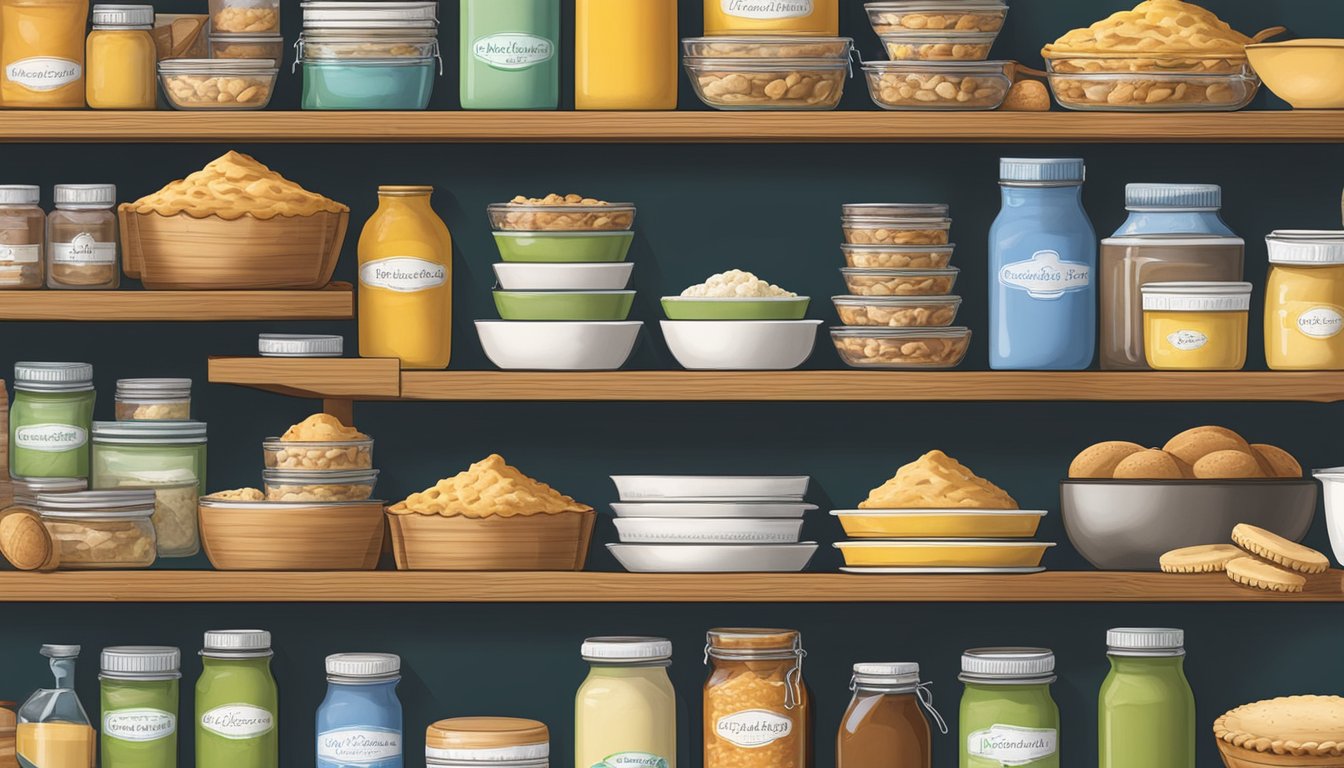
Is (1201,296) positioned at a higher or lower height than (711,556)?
higher

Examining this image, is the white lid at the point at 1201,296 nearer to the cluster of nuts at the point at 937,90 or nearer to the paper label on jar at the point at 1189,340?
the paper label on jar at the point at 1189,340

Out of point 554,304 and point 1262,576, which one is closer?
point 1262,576

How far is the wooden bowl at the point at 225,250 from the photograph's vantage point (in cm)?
233

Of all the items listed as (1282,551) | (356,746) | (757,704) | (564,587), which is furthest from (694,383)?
(1282,551)

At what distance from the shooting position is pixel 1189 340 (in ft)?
7.64

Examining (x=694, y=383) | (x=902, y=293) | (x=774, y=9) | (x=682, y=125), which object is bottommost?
(x=694, y=383)

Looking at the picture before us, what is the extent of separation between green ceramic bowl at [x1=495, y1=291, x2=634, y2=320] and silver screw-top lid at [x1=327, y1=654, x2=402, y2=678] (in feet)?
1.45

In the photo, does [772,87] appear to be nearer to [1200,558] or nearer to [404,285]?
[404,285]

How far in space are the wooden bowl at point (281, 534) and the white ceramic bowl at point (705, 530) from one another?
0.32 m

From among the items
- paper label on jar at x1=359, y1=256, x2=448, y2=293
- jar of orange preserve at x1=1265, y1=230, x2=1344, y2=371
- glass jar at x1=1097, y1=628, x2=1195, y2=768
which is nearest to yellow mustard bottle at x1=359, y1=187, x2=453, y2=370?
paper label on jar at x1=359, y1=256, x2=448, y2=293

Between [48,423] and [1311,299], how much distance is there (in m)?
1.53

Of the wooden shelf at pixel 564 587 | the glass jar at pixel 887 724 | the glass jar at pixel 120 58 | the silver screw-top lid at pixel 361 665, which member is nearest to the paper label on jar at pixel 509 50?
the glass jar at pixel 120 58

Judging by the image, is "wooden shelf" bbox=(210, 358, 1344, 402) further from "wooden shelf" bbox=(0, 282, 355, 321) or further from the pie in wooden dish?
the pie in wooden dish

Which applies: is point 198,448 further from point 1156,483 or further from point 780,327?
point 1156,483
